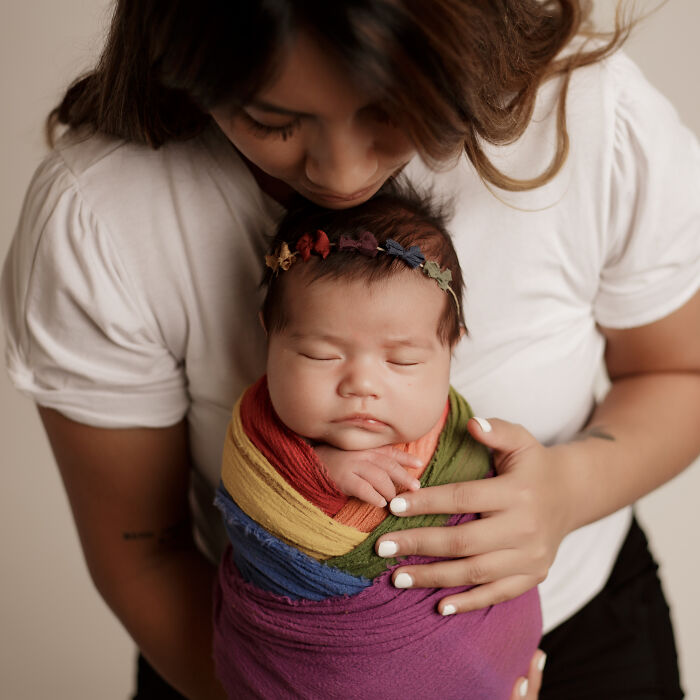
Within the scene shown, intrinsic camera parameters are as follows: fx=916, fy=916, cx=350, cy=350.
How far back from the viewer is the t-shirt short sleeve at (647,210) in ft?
3.34

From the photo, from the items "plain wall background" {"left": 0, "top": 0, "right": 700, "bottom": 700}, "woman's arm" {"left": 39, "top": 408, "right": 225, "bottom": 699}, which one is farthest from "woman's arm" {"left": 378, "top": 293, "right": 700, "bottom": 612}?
"plain wall background" {"left": 0, "top": 0, "right": 700, "bottom": 700}

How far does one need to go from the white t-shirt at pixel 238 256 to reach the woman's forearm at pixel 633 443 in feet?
0.34

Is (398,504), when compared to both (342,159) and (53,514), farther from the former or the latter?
(53,514)

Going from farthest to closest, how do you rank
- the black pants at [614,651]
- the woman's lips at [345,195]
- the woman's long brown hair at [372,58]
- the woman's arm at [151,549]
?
1. the black pants at [614,651]
2. the woman's arm at [151,549]
3. the woman's lips at [345,195]
4. the woman's long brown hair at [372,58]

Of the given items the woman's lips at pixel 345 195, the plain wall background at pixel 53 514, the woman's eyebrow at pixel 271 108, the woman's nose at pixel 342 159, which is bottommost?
the plain wall background at pixel 53 514

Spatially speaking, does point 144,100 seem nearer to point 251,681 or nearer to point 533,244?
point 533,244

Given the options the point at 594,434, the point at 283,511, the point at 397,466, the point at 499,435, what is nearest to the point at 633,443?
the point at 594,434

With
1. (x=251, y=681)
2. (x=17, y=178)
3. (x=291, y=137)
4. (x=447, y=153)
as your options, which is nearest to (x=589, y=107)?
(x=447, y=153)

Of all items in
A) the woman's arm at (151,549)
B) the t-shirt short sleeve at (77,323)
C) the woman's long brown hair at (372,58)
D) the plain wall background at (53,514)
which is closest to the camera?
the woman's long brown hair at (372,58)

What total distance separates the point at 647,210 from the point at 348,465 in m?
0.45

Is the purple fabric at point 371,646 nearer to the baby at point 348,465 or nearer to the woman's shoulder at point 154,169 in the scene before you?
the baby at point 348,465

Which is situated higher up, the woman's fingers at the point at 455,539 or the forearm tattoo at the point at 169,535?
the woman's fingers at the point at 455,539

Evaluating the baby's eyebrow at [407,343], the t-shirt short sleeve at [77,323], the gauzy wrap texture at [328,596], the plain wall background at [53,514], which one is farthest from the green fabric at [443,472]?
the plain wall background at [53,514]

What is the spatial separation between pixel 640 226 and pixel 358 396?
1.32ft
